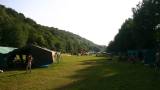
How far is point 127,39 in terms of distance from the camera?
339 feet

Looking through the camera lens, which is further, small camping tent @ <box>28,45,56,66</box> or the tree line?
the tree line

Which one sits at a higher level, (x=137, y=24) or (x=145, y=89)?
(x=137, y=24)

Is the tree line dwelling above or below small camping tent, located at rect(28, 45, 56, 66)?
above

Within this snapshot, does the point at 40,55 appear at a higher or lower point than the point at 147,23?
lower

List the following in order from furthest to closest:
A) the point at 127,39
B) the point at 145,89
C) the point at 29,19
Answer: the point at 29,19 < the point at 127,39 < the point at 145,89

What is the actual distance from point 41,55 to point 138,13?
33.7 m

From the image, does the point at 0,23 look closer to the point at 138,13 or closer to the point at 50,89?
the point at 138,13

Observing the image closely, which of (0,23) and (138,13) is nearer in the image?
(138,13)

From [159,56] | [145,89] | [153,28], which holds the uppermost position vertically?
[153,28]

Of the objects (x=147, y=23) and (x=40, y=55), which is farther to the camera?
(x=147, y=23)

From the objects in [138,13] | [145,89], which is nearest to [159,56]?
[145,89]

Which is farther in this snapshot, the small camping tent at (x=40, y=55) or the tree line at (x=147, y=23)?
the tree line at (x=147, y=23)

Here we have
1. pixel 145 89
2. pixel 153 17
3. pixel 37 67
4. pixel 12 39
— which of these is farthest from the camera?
pixel 12 39

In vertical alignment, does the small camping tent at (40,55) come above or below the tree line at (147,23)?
below
